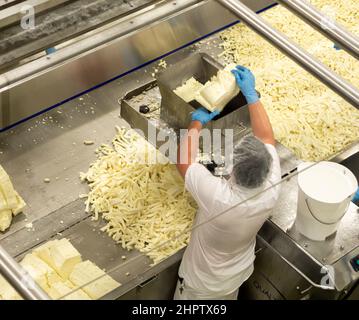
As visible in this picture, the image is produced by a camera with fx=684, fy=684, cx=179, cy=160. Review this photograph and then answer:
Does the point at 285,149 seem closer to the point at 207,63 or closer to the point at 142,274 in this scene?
the point at 207,63

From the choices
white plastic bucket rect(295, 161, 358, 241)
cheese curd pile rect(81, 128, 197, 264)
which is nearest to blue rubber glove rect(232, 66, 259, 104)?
white plastic bucket rect(295, 161, 358, 241)

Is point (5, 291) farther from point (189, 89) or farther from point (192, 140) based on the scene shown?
point (189, 89)

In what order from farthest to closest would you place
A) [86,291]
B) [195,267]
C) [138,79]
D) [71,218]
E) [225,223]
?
[138,79]
[71,218]
[195,267]
[225,223]
[86,291]

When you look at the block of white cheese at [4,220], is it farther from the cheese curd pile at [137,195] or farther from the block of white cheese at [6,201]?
the cheese curd pile at [137,195]

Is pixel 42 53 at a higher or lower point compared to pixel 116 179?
higher

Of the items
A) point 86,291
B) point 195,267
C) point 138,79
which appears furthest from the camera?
point 138,79

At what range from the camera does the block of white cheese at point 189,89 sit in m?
3.42

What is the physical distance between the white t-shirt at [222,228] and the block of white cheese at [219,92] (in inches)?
13.4

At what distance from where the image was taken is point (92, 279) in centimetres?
285

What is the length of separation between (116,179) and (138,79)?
657mm

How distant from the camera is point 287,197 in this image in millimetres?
Result: 3406

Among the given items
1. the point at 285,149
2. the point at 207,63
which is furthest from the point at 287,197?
the point at 207,63

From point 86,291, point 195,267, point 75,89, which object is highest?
point 75,89

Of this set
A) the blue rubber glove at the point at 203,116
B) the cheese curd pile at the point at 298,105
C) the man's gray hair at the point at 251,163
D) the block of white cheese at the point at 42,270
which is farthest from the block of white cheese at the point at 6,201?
the cheese curd pile at the point at 298,105
